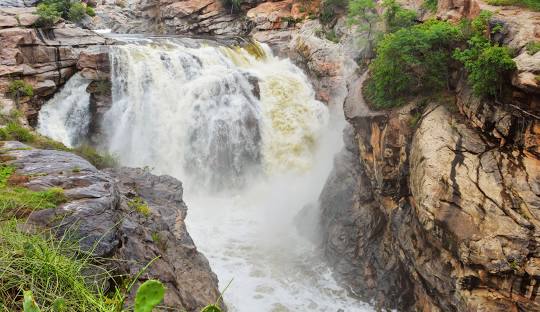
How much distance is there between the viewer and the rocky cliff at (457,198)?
734 centimetres

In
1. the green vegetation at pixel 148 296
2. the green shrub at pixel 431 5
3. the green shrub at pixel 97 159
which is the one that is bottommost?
the green shrub at pixel 97 159

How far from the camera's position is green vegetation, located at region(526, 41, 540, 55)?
304 inches

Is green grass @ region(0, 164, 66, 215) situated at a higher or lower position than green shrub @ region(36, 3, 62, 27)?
lower

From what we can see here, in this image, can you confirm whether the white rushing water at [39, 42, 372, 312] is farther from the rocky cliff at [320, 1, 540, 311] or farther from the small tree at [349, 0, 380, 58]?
the small tree at [349, 0, 380, 58]

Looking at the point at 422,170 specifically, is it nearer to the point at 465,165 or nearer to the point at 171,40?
the point at 465,165

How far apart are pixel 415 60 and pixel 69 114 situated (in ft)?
45.5

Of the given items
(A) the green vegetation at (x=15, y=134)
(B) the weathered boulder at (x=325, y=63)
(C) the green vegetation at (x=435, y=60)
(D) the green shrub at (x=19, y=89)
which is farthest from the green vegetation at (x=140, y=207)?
(B) the weathered boulder at (x=325, y=63)

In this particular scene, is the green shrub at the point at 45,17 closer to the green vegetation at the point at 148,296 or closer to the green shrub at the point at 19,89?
the green shrub at the point at 19,89

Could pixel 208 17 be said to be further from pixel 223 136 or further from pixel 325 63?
pixel 223 136

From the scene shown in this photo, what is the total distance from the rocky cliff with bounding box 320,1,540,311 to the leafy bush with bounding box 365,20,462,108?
1.80ft

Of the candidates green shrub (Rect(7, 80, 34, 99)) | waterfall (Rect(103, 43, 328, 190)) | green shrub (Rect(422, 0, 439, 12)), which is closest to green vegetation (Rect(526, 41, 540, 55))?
green shrub (Rect(422, 0, 439, 12))

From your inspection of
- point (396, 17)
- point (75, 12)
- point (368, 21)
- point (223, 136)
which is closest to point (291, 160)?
point (223, 136)

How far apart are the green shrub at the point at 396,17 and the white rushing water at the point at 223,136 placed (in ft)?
22.6

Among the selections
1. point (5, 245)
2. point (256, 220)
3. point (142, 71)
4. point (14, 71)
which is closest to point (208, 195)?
point (256, 220)
